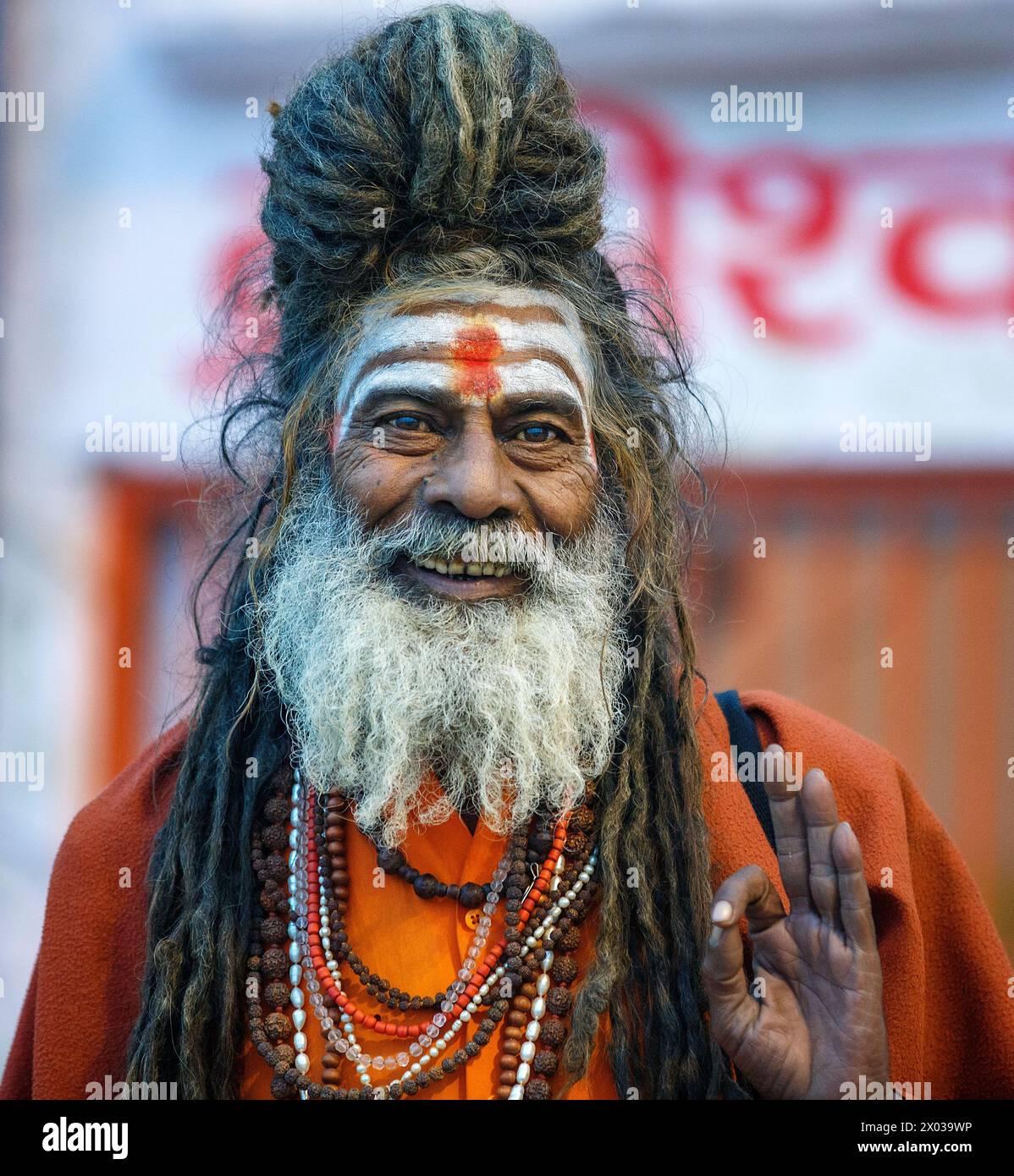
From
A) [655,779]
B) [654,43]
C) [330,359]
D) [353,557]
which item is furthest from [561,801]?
[654,43]

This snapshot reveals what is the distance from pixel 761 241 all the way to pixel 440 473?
3791 mm

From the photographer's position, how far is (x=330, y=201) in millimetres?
2674

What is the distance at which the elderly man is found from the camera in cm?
237

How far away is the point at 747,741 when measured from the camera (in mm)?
2713

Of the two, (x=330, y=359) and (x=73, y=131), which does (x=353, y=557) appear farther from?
(x=73, y=131)

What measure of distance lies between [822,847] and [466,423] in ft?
3.56

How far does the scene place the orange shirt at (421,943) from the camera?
2.34 m
